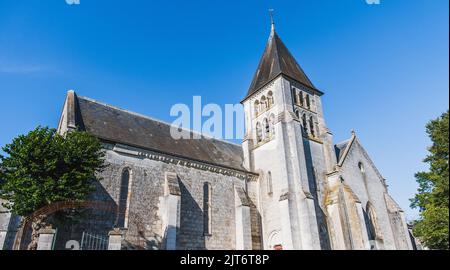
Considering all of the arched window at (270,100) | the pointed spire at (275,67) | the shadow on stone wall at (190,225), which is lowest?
the shadow on stone wall at (190,225)

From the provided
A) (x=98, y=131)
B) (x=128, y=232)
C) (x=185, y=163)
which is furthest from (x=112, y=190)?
(x=185, y=163)

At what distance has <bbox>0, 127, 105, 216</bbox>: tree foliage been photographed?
41.3 feet

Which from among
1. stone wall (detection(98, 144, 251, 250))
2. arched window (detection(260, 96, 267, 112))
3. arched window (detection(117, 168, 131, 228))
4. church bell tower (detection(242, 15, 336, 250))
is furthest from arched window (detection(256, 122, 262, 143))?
arched window (detection(117, 168, 131, 228))

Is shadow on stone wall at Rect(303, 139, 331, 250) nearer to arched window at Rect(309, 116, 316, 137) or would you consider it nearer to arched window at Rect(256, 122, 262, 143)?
arched window at Rect(309, 116, 316, 137)

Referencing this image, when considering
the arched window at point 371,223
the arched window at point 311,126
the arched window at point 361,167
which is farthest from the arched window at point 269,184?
the arched window at point 361,167

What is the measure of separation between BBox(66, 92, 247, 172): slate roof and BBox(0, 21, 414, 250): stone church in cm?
9

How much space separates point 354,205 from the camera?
22000 mm

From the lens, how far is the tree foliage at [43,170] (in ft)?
41.3

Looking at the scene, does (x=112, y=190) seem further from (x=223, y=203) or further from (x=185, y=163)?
(x=223, y=203)

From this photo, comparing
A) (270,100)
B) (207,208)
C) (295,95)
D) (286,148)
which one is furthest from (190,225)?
(295,95)

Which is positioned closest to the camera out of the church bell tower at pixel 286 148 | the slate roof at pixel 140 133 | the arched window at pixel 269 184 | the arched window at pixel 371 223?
the slate roof at pixel 140 133

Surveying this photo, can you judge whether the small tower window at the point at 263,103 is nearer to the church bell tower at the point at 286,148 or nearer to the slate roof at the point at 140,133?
the church bell tower at the point at 286,148

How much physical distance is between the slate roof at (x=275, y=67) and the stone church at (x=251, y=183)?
149 millimetres
